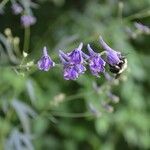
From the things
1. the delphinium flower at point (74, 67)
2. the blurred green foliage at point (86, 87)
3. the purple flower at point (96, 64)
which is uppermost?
the delphinium flower at point (74, 67)

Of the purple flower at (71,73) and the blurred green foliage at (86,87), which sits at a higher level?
the purple flower at (71,73)

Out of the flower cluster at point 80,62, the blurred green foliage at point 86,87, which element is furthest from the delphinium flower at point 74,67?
the blurred green foliage at point 86,87

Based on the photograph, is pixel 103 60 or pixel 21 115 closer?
pixel 103 60

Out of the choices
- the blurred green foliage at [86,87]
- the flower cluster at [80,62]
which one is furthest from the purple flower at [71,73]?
the blurred green foliage at [86,87]

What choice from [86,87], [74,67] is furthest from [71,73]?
[86,87]

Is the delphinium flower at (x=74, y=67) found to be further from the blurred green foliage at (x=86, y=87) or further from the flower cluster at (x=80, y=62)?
the blurred green foliage at (x=86, y=87)

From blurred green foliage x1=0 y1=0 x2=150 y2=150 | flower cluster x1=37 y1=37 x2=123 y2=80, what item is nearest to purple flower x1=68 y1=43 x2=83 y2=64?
flower cluster x1=37 y1=37 x2=123 y2=80

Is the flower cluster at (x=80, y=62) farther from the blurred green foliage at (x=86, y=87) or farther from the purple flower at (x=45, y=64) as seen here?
the blurred green foliage at (x=86, y=87)

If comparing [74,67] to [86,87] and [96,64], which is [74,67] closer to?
[96,64]

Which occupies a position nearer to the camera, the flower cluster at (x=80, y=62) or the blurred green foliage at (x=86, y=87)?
the flower cluster at (x=80, y=62)

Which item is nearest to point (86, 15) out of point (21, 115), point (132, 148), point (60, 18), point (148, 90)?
point (60, 18)

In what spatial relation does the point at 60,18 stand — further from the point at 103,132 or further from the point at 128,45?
the point at 103,132
